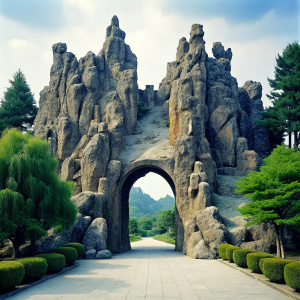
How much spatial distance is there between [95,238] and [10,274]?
13.5m

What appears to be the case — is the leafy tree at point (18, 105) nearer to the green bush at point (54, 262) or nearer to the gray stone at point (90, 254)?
the gray stone at point (90, 254)

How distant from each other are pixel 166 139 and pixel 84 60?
1435cm

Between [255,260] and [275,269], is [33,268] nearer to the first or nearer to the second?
[275,269]

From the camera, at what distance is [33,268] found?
1327 cm

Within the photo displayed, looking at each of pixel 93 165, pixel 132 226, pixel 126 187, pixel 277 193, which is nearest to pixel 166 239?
pixel 132 226

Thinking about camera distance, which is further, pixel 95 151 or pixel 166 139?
pixel 166 139

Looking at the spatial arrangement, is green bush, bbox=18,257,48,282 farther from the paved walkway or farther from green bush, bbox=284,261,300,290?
green bush, bbox=284,261,300,290

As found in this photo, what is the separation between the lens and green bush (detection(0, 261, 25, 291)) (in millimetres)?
11047

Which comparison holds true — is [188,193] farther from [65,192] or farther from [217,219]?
[65,192]

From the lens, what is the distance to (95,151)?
1187 inches

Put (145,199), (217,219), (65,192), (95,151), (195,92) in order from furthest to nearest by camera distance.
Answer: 1. (145,199)
2. (195,92)
3. (95,151)
4. (217,219)
5. (65,192)

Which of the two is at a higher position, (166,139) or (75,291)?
(166,139)

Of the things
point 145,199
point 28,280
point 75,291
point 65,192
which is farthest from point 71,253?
point 145,199

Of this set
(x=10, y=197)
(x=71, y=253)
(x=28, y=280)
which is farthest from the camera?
(x=71, y=253)
